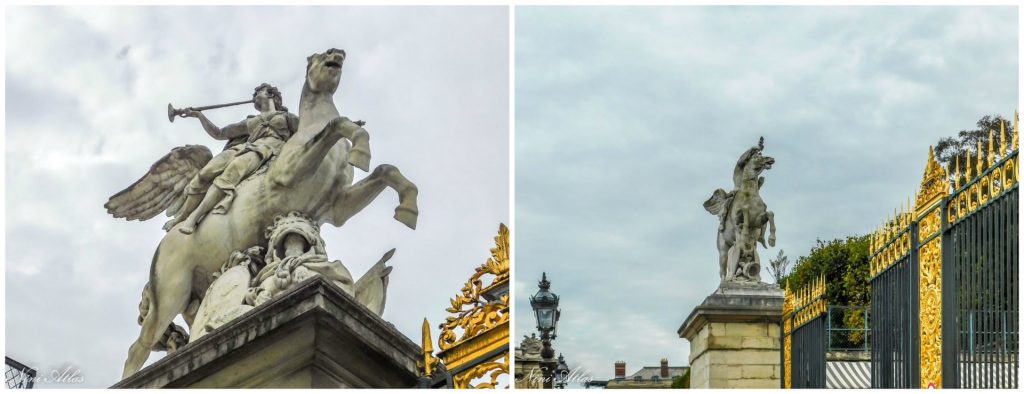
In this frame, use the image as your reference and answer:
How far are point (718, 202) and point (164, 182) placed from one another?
25.9ft

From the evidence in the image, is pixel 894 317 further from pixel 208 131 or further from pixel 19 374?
pixel 19 374

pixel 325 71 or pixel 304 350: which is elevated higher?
pixel 325 71

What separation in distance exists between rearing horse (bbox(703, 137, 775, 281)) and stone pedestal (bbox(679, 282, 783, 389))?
0.24 metres

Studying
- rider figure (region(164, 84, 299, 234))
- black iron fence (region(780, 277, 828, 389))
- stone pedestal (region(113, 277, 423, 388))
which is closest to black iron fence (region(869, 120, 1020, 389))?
black iron fence (region(780, 277, 828, 389))

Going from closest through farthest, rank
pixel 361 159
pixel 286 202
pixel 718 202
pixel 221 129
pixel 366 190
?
1. pixel 361 159
2. pixel 286 202
3. pixel 366 190
4. pixel 221 129
5. pixel 718 202

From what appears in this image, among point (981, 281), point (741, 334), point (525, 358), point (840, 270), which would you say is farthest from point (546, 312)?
point (840, 270)

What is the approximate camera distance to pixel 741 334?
16.7m

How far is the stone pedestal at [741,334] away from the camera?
16578 millimetres

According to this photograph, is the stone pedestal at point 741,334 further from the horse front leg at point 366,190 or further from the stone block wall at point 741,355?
the horse front leg at point 366,190

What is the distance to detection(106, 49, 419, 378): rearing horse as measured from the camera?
32.7ft

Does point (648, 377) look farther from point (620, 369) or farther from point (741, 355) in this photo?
point (741, 355)

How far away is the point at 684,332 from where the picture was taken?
58.9 feet

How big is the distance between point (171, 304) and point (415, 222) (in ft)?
6.47

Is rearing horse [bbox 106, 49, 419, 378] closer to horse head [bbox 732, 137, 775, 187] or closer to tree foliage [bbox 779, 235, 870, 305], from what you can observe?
horse head [bbox 732, 137, 775, 187]
